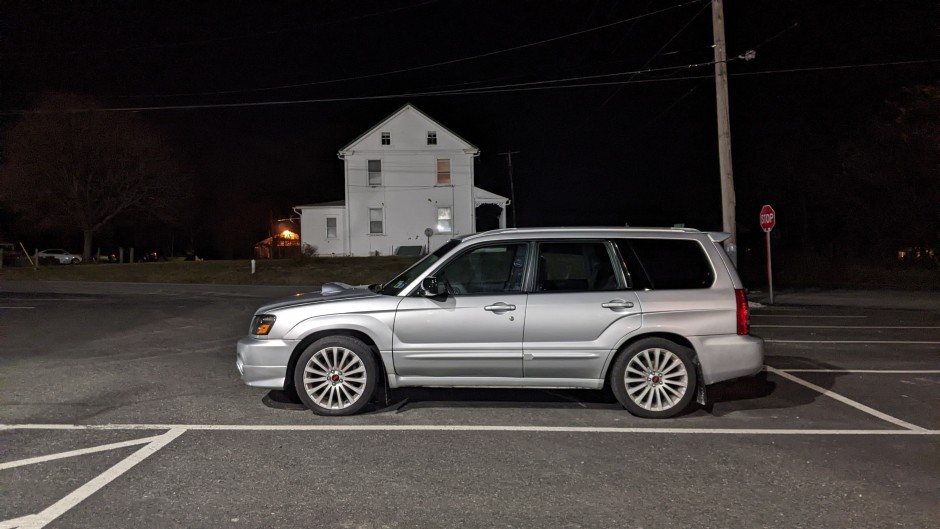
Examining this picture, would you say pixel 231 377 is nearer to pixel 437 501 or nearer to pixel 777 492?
pixel 437 501

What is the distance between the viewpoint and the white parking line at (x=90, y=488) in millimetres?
3855

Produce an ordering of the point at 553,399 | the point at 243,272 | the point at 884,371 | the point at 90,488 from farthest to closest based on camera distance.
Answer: the point at 243,272, the point at 884,371, the point at 553,399, the point at 90,488

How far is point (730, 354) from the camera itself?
6.32m

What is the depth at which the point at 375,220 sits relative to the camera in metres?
38.0

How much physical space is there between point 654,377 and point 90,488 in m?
4.61

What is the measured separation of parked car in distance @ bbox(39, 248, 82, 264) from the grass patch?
843cm

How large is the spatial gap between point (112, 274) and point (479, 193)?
20121 millimetres

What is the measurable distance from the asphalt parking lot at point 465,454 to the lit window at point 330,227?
2957cm

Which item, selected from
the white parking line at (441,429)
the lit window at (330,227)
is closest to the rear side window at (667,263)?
the white parking line at (441,429)

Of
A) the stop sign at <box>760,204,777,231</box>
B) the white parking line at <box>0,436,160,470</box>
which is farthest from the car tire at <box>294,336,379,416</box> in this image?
the stop sign at <box>760,204,777,231</box>

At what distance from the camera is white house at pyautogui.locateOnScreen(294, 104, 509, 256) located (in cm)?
3734

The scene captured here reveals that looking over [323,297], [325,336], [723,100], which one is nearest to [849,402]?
[325,336]

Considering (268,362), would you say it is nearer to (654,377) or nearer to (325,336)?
(325,336)

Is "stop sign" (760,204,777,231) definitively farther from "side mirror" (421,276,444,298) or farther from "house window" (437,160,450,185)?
"house window" (437,160,450,185)
